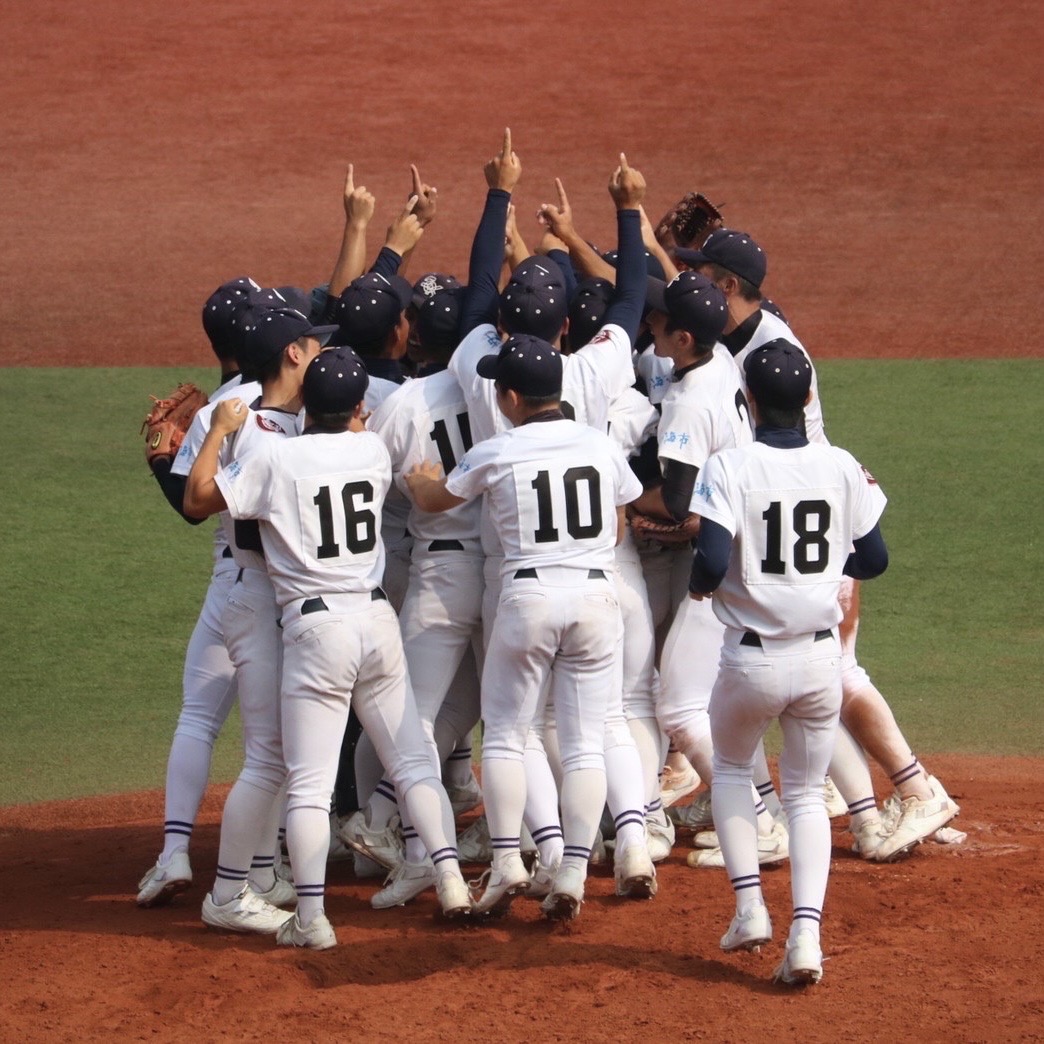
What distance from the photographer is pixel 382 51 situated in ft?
68.5

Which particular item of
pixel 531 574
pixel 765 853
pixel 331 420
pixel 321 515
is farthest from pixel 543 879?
pixel 331 420

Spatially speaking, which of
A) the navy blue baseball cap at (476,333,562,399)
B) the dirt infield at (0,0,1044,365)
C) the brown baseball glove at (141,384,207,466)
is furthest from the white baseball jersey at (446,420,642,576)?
the dirt infield at (0,0,1044,365)

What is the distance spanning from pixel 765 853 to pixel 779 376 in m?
1.63

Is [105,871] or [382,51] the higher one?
[382,51]

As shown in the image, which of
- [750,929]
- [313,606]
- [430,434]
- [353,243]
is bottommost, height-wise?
[750,929]

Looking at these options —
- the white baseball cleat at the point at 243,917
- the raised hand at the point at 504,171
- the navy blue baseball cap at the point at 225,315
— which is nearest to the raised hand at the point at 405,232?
the raised hand at the point at 504,171

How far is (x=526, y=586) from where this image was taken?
452cm

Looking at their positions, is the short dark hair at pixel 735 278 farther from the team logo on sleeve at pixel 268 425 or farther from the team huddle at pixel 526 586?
the team logo on sleeve at pixel 268 425

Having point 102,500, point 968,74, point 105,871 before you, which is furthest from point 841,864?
point 968,74

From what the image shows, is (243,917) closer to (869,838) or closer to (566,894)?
(566,894)

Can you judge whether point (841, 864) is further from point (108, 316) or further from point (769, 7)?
point (769, 7)

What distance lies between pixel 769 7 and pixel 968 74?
3.06 metres

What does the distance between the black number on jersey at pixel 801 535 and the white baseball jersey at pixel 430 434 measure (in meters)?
1.03

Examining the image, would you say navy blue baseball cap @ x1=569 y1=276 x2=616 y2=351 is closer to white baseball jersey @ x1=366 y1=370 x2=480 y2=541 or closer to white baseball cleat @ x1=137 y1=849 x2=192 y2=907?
white baseball jersey @ x1=366 y1=370 x2=480 y2=541
